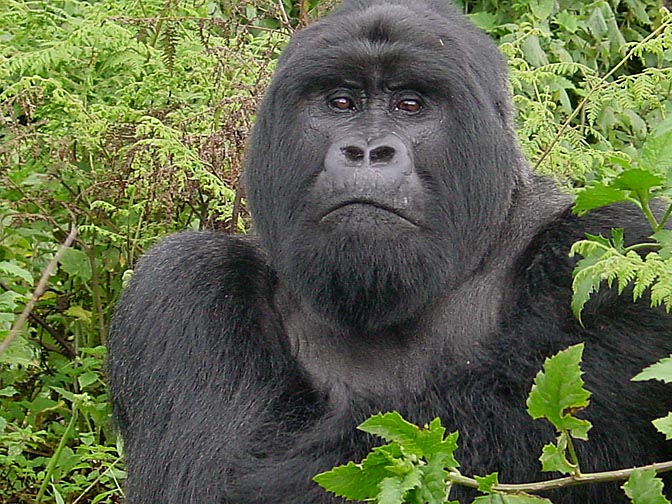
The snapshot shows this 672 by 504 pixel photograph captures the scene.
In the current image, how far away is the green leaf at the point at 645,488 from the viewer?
2.15 meters

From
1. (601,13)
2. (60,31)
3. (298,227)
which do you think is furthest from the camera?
(601,13)

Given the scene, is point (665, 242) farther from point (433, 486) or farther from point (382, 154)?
point (382, 154)

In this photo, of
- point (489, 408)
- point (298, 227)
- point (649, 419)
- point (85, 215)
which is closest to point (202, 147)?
point (85, 215)

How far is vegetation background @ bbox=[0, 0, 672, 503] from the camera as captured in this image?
14.1 ft

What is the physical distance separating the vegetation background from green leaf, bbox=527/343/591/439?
6.57 feet

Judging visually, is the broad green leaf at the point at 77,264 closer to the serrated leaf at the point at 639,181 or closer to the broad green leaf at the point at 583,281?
the broad green leaf at the point at 583,281

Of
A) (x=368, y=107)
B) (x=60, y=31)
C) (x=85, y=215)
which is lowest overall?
(x=85, y=215)

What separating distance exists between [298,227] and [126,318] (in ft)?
2.18

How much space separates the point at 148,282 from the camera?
3561 millimetres

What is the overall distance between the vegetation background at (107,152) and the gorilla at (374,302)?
2.28 ft

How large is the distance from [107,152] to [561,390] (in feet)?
9.41

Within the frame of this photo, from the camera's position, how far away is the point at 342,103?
329cm

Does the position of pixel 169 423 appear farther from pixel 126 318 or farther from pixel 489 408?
pixel 489 408

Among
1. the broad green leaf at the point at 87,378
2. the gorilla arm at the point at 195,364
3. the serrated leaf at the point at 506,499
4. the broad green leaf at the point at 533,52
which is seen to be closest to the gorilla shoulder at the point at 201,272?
the gorilla arm at the point at 195,364
